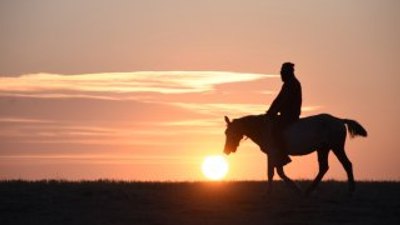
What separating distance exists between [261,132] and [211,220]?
6.26 metres

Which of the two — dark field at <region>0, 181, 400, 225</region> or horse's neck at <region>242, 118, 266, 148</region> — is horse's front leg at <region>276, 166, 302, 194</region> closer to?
dark field at <region>0, 181, 400, 225</region>

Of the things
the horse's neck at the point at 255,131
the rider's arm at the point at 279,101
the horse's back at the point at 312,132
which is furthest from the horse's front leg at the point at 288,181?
the rider's arm at the point at 279,101

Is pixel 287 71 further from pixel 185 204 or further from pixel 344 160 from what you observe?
pixel 185 204

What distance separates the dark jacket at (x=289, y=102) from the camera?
2014cm

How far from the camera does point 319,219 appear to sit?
15.5m

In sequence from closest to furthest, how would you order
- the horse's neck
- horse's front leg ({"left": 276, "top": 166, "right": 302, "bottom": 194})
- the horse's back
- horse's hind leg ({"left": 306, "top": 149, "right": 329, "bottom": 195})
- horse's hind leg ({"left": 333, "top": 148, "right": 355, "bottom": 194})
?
horse's front leg ({"left": 276, "top": 166, "right": 302, "bottom": 194}) < horse's hind leg ({"left": 306, "top": 149, "right": 329, "bottom": 195}) < the horse's back < horse's hind leg ({"left": 333, "top": 148, "right": 355, "bottom": 194}) < the horse's neck

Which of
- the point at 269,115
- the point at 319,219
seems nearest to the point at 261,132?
the point at 269,115

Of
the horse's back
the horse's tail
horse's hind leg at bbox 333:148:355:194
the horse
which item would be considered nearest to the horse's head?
the horse

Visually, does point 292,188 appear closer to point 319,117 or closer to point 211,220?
point 319,117

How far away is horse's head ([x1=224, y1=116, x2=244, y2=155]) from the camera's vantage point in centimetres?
2147

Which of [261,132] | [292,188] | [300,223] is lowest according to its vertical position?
[300,223]

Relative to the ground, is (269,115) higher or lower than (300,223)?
higher

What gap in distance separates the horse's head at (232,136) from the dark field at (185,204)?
108 centimetres

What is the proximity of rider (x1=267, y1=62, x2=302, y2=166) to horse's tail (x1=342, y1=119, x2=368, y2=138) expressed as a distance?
1416 mm
